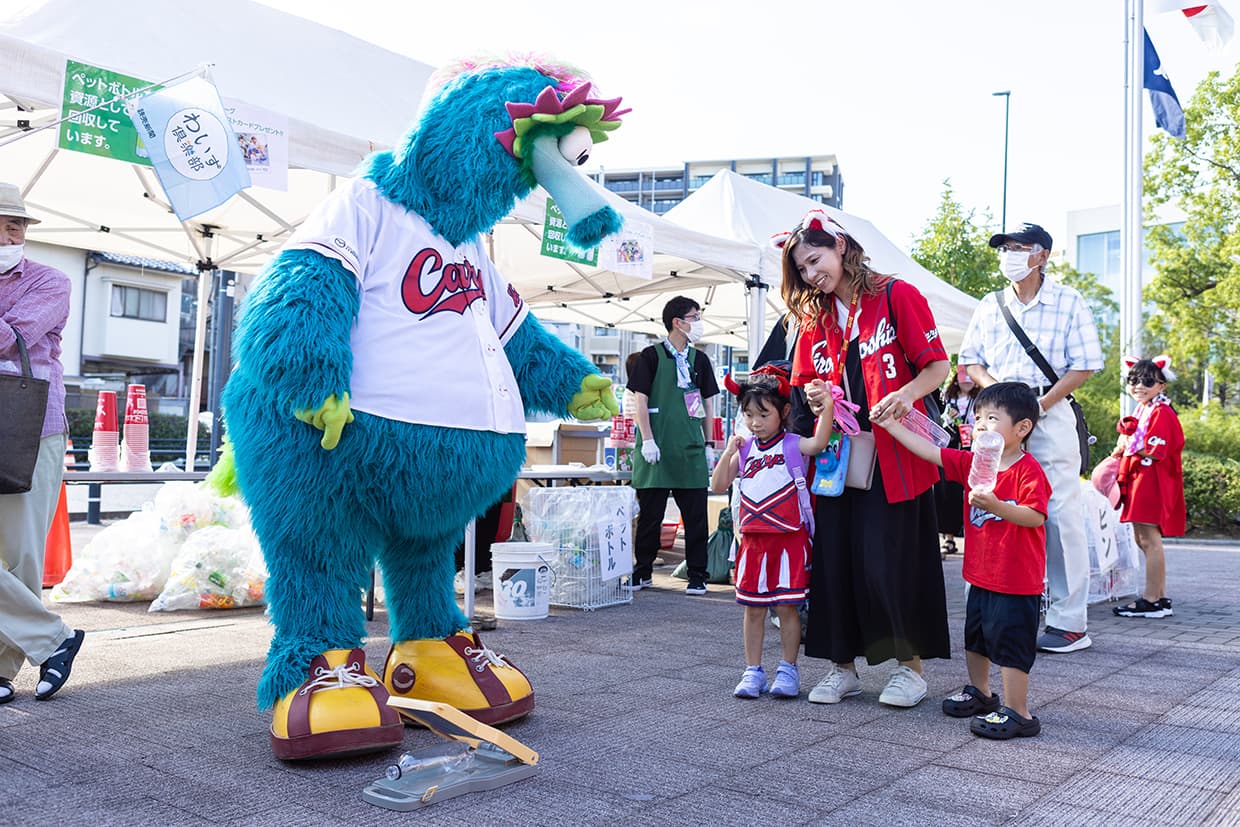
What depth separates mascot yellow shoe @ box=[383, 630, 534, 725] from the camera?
115 inches

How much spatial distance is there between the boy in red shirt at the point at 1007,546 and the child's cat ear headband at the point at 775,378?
55 centimetres

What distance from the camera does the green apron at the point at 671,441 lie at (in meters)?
6.18

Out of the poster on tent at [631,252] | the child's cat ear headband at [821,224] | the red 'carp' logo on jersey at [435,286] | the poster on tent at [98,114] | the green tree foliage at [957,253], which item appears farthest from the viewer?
the green tree foliage at [957,253]

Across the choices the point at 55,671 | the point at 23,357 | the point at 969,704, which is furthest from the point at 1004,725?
the point at 23,357

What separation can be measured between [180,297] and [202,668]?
36155 millimetres

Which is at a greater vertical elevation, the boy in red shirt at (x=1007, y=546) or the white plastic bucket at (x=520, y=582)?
the boy in red shirt at (x=1007, y=546)

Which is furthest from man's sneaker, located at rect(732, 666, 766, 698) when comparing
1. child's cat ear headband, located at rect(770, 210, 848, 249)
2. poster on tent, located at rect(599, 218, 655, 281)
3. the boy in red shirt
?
poster on tent, located at rect(599, 218, 655, 281)

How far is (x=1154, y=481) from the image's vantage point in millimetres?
5625

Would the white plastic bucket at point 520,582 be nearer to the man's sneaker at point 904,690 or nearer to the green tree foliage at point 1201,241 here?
the man's sneaker at point 904,690

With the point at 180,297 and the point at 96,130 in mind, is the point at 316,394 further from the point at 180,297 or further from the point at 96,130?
the point at 180,297

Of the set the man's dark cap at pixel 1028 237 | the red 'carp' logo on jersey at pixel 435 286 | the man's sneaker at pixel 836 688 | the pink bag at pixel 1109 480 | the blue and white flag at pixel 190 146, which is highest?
the blue and white flag at pixel 190 146

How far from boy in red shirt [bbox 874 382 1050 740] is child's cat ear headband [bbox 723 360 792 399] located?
55cm

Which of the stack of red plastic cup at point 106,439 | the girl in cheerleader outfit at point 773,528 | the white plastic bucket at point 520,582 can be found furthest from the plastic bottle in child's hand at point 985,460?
the stack of red plastic cup at point 106,439

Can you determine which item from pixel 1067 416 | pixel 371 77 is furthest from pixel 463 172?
pixel 371 77
